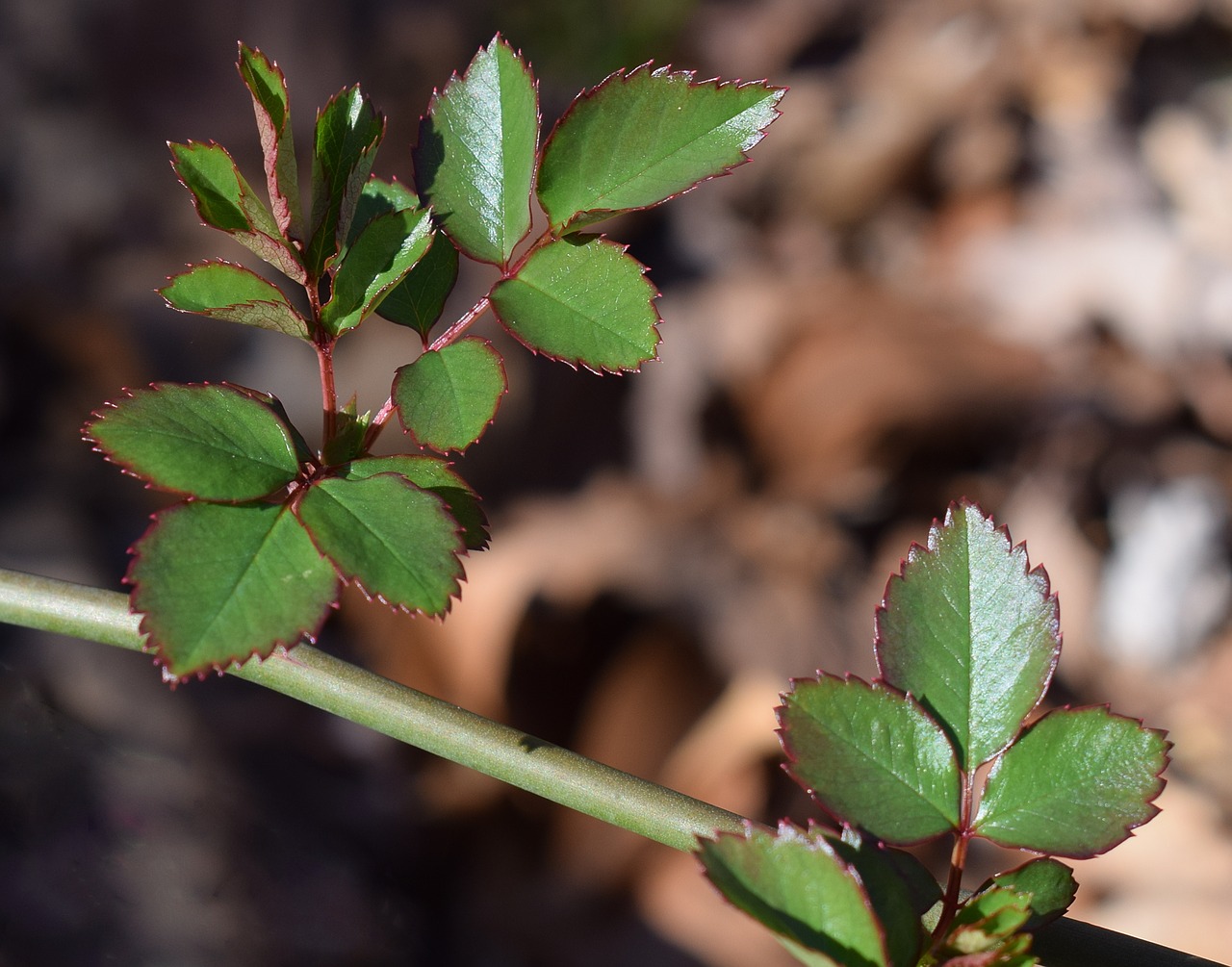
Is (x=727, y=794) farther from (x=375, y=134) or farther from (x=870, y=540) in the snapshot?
(x=375, y=134)

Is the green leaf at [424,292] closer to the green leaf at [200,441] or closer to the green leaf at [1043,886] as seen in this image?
the green leaf at [200,441]

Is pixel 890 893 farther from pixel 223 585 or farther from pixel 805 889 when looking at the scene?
pixel 223 585

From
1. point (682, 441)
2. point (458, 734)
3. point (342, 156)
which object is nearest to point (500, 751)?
point (458, 734)

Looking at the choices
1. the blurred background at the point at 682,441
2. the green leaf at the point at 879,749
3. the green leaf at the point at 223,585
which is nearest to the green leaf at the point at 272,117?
the green leaf at the point at 223,585

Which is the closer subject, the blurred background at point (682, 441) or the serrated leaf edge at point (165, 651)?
the serrated leaf edge at point (165, 651)

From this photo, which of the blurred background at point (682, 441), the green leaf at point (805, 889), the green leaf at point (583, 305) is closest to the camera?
the green leaf at point (805, 889)

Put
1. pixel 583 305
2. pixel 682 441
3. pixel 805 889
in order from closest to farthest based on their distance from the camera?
pixel 805 889, pixel 583 305, pixel 682 441
